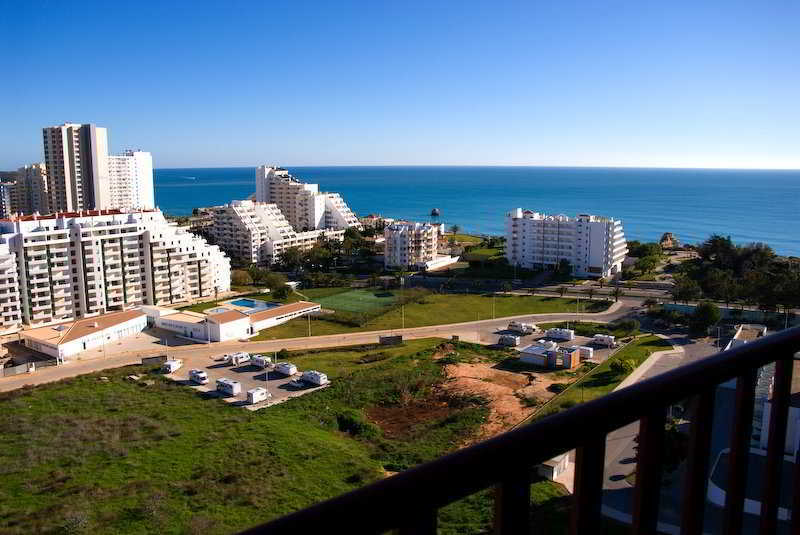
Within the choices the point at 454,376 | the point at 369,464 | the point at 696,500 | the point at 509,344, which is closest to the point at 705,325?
the point at 509,344

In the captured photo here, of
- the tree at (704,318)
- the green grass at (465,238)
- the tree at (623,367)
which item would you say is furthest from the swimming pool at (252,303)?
the green grass at (465,238)

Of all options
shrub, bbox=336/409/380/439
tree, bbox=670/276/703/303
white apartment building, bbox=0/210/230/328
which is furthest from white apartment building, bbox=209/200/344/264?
shrub, bbox=336/409/380/439

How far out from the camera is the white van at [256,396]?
10.9m

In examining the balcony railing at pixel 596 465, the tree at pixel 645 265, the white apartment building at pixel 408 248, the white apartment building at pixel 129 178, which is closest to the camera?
the balcony railing at pixel 596 465

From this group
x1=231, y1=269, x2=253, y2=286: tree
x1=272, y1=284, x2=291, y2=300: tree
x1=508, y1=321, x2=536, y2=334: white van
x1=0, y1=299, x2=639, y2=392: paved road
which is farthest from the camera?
x1=231, y1=269, x2=253, y2=286: tree

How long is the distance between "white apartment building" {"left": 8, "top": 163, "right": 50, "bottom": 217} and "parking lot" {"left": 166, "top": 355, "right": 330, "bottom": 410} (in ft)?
74.7

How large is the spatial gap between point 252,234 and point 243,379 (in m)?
13.3

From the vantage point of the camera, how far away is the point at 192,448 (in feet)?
29.3

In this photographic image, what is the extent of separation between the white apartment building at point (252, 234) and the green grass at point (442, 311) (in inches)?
323

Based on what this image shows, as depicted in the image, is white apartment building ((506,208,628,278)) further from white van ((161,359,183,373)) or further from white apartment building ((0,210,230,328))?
white van ((161,359,183,373))

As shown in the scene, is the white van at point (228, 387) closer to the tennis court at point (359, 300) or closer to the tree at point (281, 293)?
the tennis court at point (359, 300)

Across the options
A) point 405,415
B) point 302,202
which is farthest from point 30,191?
point 405,415

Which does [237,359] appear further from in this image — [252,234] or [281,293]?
[252,234]

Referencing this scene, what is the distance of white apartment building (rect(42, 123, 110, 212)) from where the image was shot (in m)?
31.1
